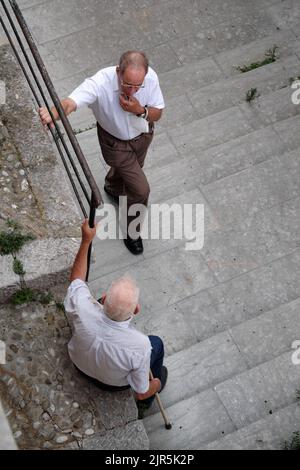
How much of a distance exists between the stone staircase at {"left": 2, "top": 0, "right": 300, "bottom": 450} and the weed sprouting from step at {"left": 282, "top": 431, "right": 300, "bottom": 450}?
0.16ft

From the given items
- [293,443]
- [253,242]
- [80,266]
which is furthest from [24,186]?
[293,443]

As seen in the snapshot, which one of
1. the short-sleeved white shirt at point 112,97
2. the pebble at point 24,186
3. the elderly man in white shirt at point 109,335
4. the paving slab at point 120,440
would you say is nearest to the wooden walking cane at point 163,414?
the paving slab at point 120,440

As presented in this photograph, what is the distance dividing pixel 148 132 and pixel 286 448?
8.68 feet

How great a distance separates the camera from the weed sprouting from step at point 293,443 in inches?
202

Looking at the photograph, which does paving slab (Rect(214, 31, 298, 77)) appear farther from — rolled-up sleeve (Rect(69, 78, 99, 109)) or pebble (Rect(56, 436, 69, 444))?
pebble (Rect(56, 436, 69, 444))

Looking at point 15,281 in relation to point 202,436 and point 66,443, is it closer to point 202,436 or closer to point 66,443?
point 66,443

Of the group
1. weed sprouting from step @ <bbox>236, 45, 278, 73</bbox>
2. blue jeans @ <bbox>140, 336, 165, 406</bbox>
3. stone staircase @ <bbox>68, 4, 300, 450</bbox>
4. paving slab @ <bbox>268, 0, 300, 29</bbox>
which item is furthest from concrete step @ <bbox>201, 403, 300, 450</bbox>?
paving slab @ <bbox>268, 0, 300, 29</bbox>

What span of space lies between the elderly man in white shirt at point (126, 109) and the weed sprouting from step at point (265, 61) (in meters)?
2.40

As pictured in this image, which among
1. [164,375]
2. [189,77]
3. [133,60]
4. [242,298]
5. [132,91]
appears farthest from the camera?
[189,77]

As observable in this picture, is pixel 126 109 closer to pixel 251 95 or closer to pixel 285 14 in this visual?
pixel 251 95

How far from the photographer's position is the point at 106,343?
13.7ft

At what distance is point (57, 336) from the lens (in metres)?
4.88

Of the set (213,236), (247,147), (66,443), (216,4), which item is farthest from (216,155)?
(66,443)

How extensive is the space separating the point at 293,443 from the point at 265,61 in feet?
14.0
